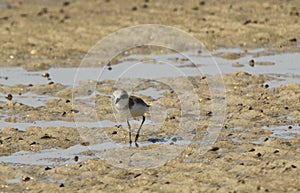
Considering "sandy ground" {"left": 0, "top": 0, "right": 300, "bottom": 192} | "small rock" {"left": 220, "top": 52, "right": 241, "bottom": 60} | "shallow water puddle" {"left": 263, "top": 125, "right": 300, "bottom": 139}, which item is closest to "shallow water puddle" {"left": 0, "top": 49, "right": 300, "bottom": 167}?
"small rock" {"left": 220, "top": 52, "right": 241, "bottom": 60}

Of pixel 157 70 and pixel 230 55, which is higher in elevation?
pixel 230 55

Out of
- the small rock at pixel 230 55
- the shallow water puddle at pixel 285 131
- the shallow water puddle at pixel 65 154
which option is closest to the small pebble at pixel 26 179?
the shallow water puddle at pixel 65 154

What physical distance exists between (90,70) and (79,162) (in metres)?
7.11

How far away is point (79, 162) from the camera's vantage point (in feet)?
40.4

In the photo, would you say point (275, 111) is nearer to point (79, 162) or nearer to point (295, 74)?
point (295, 74)

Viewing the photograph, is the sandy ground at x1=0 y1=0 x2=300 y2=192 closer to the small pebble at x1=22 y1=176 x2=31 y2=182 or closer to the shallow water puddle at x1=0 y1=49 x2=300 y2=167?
the small pebble at x1=22 y1=176 x2=31 y2=182

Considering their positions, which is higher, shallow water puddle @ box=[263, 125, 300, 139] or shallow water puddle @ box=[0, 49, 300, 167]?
shallow water puddle @ box=[0, 49, 300, 167]

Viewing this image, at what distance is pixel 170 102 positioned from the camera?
52.2ft

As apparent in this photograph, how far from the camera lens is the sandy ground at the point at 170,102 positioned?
11.3 m

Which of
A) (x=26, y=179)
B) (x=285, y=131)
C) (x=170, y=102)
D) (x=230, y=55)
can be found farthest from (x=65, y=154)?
(x=230, y=55)

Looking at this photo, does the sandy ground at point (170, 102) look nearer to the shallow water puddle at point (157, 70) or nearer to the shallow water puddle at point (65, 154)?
the shallow water puddle at point (65, 154)

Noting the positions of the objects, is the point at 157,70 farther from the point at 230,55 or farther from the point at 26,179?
the point at 26,179

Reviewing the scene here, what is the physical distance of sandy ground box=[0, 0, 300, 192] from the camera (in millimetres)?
11266

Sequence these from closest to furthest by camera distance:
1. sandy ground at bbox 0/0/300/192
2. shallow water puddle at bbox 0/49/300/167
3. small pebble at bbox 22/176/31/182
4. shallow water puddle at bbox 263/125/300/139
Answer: sandy ground at bbox 0/0/300/192 < small pebble at bbox 22/176/31/182 < shallow water puddle at bbox 263/125/300/139 < shallow water puddle at bbox 0/49/300/167
